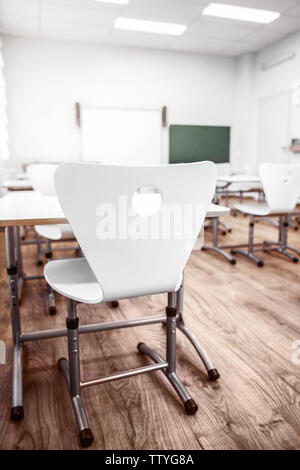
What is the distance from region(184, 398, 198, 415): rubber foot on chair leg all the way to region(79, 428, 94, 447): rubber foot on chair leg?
0.34 meters

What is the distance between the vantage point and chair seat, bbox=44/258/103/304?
1080 millimetres

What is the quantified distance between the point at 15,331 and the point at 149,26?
5.71m

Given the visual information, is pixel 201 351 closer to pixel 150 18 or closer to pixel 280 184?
pixel 280 184

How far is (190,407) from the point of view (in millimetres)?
1235

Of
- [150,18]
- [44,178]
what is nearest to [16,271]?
[44,178]

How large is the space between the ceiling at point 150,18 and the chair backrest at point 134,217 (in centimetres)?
487

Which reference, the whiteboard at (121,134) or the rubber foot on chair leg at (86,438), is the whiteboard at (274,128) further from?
the rubber foot on chair leg at (86,438)

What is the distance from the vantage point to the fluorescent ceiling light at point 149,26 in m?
5.53

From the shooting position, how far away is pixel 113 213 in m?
0.96

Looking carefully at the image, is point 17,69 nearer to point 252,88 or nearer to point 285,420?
point 252,88

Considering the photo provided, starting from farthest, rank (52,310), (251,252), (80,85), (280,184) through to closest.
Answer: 1. (80,85)
2. (251,252)
3. (280,184)
4. (52,310)

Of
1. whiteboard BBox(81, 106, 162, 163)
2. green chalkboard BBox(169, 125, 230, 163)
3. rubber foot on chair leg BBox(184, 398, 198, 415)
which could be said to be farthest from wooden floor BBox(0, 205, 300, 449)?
green chalkboard BBox(169, 125, 230, 163)

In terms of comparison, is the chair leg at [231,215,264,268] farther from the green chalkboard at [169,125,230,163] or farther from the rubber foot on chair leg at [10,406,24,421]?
the green chalkboard at [169,125,230,163]

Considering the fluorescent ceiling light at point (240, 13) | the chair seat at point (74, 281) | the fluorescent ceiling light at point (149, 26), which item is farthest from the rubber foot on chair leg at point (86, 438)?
the fluorescent ceiling light at point (149, 26)
